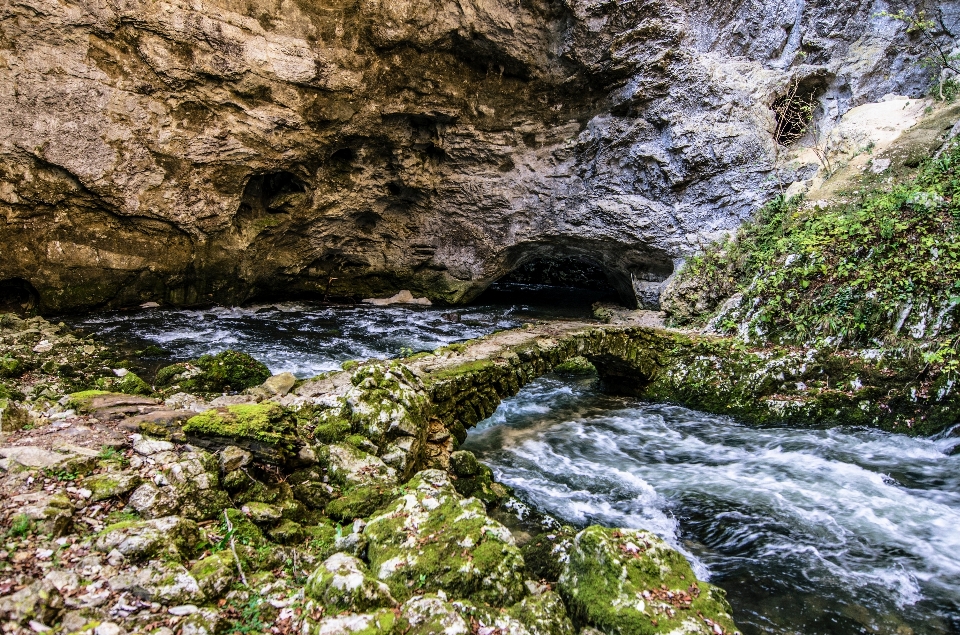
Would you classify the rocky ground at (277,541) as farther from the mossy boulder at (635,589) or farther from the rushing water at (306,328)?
the rushing water at (306,328)

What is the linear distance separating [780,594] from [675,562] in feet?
5.46

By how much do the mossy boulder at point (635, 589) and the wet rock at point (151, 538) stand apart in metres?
2.19

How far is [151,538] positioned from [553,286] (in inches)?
850

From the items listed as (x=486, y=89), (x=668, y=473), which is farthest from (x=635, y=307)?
(x=668, y=473)

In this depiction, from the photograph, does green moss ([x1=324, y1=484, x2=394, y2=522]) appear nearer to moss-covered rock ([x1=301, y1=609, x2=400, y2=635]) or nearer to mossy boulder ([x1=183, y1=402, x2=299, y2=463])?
mossy boulder ([x1=183, y1=402, x2=299, y2=463])

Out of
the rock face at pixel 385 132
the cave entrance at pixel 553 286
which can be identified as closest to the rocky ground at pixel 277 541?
the rock face at pixel 385 132

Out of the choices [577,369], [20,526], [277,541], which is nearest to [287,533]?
[277,541]

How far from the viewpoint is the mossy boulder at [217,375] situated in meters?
6.51

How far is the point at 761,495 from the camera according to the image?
18.0 ft

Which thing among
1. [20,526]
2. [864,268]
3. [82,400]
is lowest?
[82,400]

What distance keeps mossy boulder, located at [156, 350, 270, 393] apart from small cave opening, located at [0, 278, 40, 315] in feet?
23.3

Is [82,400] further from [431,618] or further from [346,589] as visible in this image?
[431,618]

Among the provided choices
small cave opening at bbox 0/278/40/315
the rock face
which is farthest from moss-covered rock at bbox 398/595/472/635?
small cave opening at bbox 0/278/40/315

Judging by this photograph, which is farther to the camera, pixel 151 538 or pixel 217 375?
pixel 217 375
